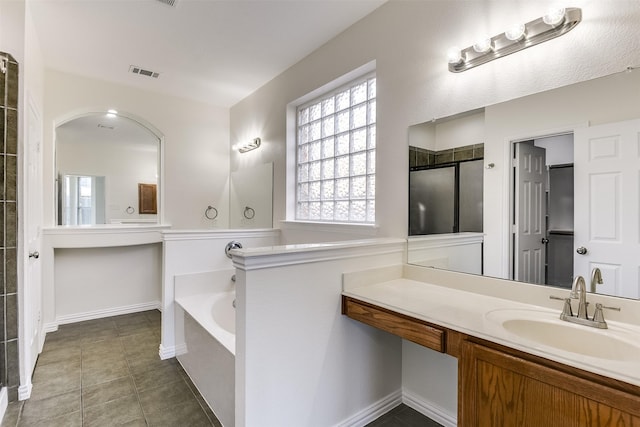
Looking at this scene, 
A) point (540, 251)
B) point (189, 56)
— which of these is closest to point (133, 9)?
point (189, 56)

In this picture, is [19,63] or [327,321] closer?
[327,321]

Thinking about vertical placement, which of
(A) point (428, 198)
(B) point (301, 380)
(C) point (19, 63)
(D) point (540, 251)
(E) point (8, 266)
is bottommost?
(B) point (301, 380)

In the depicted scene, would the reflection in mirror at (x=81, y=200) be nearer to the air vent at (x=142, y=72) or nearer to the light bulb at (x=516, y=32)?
the air vent at (x=142, y=72)

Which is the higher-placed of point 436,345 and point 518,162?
point 518,162

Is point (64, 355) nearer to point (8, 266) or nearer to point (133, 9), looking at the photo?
point (8, 266)

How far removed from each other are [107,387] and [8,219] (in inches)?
50.4

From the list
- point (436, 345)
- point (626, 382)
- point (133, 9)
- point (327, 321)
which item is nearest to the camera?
point (626, 382)

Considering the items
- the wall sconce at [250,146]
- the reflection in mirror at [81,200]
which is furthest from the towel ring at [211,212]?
the reflection in mirror at [81,200]

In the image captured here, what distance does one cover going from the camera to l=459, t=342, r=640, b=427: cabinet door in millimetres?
886

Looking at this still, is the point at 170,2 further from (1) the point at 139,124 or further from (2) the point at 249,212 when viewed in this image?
(2) the point at 249,212

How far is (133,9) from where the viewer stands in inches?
90.0

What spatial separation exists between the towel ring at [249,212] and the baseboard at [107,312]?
1536 millimetres

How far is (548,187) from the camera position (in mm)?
1463

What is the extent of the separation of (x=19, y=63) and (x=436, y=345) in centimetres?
294
